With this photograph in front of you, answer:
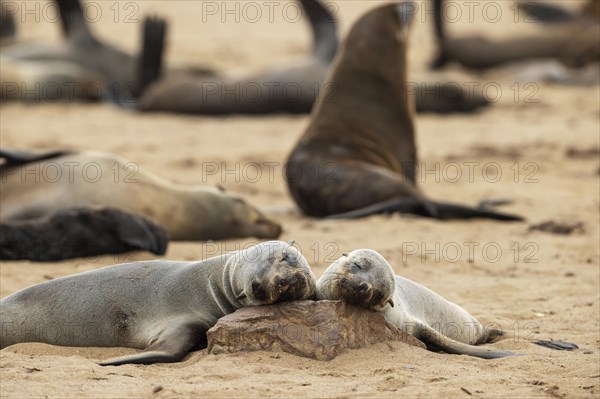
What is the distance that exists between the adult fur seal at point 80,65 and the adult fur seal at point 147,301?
953cm

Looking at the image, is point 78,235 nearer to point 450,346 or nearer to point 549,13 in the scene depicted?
point 450,346

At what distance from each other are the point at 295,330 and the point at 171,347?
473 millimetres

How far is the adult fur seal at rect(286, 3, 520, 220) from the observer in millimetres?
8438

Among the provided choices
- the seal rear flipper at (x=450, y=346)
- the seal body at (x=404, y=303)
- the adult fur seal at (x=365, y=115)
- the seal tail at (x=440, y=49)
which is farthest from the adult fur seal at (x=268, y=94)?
the seal rear flipper at (x=450, y=346)

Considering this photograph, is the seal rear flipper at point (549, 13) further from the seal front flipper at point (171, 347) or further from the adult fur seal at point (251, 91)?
the seal front flipper at point (171, 347)

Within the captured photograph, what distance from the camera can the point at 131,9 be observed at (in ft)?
90.3

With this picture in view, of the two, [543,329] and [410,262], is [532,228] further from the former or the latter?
[543,329]

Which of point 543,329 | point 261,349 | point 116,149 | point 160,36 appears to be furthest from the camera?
point 160,36

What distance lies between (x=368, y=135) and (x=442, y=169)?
1806 mm

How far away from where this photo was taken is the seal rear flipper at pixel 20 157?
696 cm

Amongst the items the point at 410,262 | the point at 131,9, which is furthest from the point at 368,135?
the point at 131,9

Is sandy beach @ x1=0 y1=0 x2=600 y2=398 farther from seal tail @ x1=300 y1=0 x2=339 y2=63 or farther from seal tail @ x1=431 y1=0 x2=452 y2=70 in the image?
seal tail @ x1=300 y1=0 x2=339 y2=63

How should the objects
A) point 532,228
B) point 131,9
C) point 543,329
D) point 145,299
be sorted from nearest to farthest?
1. point 145,299
2. point 543,329
3. point 532,228
4. point 131,9

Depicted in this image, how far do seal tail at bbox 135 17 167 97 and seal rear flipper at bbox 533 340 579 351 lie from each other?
10.0 meters
